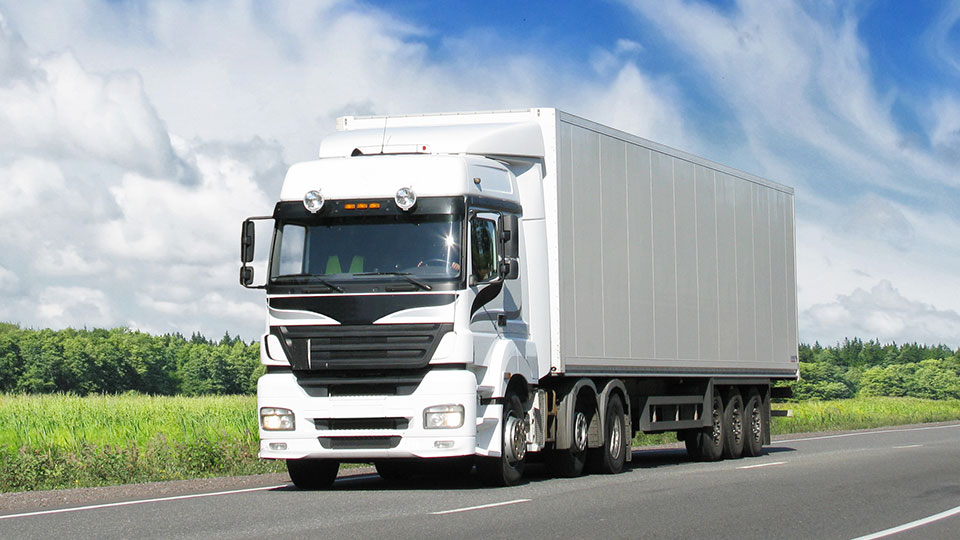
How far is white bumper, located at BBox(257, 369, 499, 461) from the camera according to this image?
12.9 metres

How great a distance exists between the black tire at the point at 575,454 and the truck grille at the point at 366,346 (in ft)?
10.6

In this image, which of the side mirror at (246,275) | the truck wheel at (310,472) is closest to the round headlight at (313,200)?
the side mirror at (246,275)

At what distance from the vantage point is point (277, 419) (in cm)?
1333

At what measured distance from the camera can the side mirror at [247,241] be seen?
13516mm

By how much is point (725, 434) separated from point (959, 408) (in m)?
51.8

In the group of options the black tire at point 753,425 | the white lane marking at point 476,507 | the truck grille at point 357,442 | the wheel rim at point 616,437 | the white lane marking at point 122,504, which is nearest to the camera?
the white lane marking at point 476,507

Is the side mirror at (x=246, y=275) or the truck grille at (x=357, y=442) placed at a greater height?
the side mirror at (x=246, y=275)

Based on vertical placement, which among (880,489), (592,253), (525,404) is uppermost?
(592,253)

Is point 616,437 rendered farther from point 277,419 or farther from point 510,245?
point 277,419

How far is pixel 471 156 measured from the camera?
1423 centimetres

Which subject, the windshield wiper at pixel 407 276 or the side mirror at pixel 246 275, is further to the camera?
the side mirror at pixel 246 275

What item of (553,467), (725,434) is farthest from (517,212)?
(725,434)

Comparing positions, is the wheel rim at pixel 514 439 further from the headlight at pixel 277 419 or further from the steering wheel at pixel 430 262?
the headlight at pixel 277 419

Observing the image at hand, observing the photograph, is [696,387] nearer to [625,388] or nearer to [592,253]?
[625,388]
